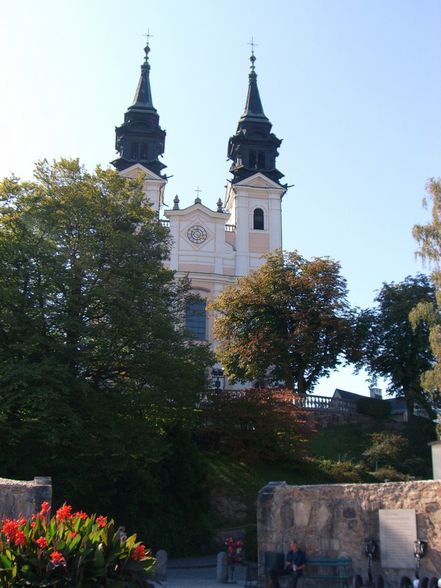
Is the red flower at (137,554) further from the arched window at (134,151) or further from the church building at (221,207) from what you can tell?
the arched window at (134,151)

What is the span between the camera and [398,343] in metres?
38.9

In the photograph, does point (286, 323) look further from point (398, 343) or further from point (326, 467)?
point (326, 467)

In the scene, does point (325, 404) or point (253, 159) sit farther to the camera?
point (253, 159)

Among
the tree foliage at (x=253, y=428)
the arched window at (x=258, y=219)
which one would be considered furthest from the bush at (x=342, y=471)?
the arched window at (x=258, y=219)

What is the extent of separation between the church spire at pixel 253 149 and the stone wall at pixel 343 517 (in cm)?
4343

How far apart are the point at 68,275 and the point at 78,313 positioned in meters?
1.17

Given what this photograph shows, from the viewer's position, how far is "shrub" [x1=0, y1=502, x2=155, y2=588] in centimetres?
657

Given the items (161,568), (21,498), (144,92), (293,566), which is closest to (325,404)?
(161,568)

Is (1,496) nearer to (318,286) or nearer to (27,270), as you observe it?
(27,270)

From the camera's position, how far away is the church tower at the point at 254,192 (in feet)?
176

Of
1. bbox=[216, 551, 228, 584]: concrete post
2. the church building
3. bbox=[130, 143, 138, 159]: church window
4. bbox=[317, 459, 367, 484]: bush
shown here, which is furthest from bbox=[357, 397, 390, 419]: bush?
bbox=[130, 143, 138, 159]: church window

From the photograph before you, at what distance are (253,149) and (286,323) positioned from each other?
2269 centimetres

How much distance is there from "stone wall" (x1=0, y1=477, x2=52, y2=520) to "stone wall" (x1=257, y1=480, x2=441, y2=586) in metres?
4.41

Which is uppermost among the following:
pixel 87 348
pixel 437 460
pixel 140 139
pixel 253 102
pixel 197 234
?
pixel 253 102
